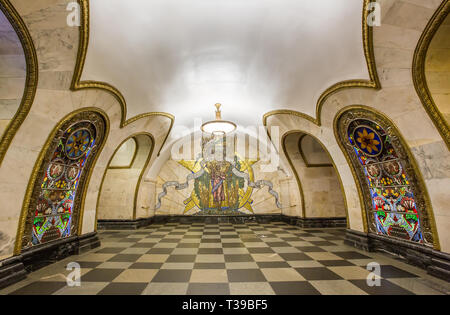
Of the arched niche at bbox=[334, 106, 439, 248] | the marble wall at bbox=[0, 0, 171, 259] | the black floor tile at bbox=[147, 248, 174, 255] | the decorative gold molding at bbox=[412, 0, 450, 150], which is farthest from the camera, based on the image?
the black floor tile at bbox=[147, 248, 174, 255]

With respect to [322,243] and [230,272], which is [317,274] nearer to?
[230,272]

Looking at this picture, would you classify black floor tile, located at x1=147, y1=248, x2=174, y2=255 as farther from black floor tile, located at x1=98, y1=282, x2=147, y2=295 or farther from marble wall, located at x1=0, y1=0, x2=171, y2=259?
marble wall, located at x1=0, y1=0, x2=171, y2=259

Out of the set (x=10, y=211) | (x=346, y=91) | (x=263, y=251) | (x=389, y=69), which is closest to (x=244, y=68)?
(x=346, y=91)

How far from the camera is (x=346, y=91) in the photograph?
3236 millimetres

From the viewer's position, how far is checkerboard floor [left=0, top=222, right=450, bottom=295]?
208 centimetres

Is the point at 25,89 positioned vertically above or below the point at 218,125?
below

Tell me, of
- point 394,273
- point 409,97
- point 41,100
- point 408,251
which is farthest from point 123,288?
point 409,97

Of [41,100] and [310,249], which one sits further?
[310,249]

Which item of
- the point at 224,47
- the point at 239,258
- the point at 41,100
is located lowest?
the point at 239,258

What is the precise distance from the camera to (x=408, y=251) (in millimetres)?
2914

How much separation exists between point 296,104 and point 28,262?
539 cm

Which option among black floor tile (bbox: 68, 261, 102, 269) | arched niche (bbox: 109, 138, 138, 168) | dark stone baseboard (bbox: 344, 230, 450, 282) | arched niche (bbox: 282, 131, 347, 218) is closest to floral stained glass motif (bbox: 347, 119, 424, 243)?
dark stone baseboard (bbox: 344, 230, 450, 282)

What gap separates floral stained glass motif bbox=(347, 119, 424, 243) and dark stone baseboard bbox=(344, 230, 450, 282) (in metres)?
0.14

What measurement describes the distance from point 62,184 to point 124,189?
297cm
